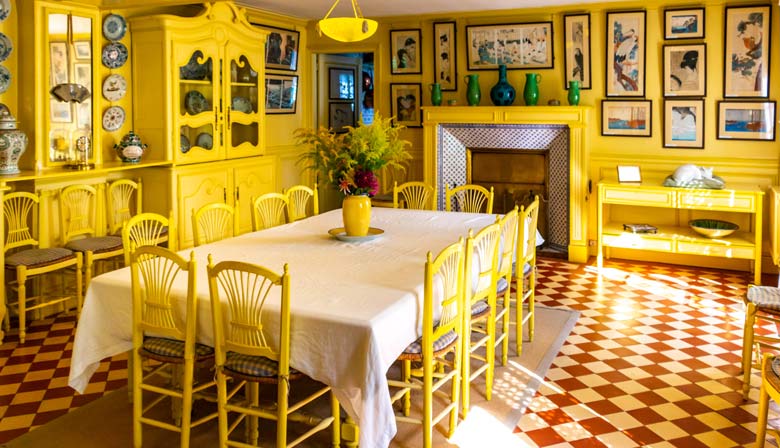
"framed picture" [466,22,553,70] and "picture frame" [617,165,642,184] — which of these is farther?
"framed picture" [466,22,553,70]

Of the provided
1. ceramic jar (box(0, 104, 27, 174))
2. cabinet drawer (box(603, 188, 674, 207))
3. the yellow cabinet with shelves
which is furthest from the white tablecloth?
cabinet drawer (box(603, 188, 674, 207))

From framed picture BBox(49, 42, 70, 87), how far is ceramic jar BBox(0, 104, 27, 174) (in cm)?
45

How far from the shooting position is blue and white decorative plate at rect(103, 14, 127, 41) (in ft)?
18.1

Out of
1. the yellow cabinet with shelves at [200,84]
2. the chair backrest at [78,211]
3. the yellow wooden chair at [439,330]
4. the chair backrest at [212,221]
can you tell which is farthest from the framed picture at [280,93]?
the yellow wooden chair at [439,330]

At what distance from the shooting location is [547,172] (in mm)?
7039

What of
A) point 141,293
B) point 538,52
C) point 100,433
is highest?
point 538,52

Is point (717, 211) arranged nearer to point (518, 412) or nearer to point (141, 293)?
point (518, 412)

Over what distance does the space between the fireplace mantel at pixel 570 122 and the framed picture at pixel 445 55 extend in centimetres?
47

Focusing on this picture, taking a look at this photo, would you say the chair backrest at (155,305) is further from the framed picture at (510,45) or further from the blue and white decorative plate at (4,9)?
the framed picture at (510,45)

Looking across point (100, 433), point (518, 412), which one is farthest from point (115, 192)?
point (518, 412)

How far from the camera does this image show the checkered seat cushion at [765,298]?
11.8 ft

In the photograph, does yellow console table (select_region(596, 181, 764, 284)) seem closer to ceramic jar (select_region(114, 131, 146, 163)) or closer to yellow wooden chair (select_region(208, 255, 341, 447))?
ceramic jar (select_region(114, 131, 146, 163))

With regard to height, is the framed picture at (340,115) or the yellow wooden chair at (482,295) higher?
the framed picture at (340,115)

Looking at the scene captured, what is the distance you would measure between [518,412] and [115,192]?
12.1ft
